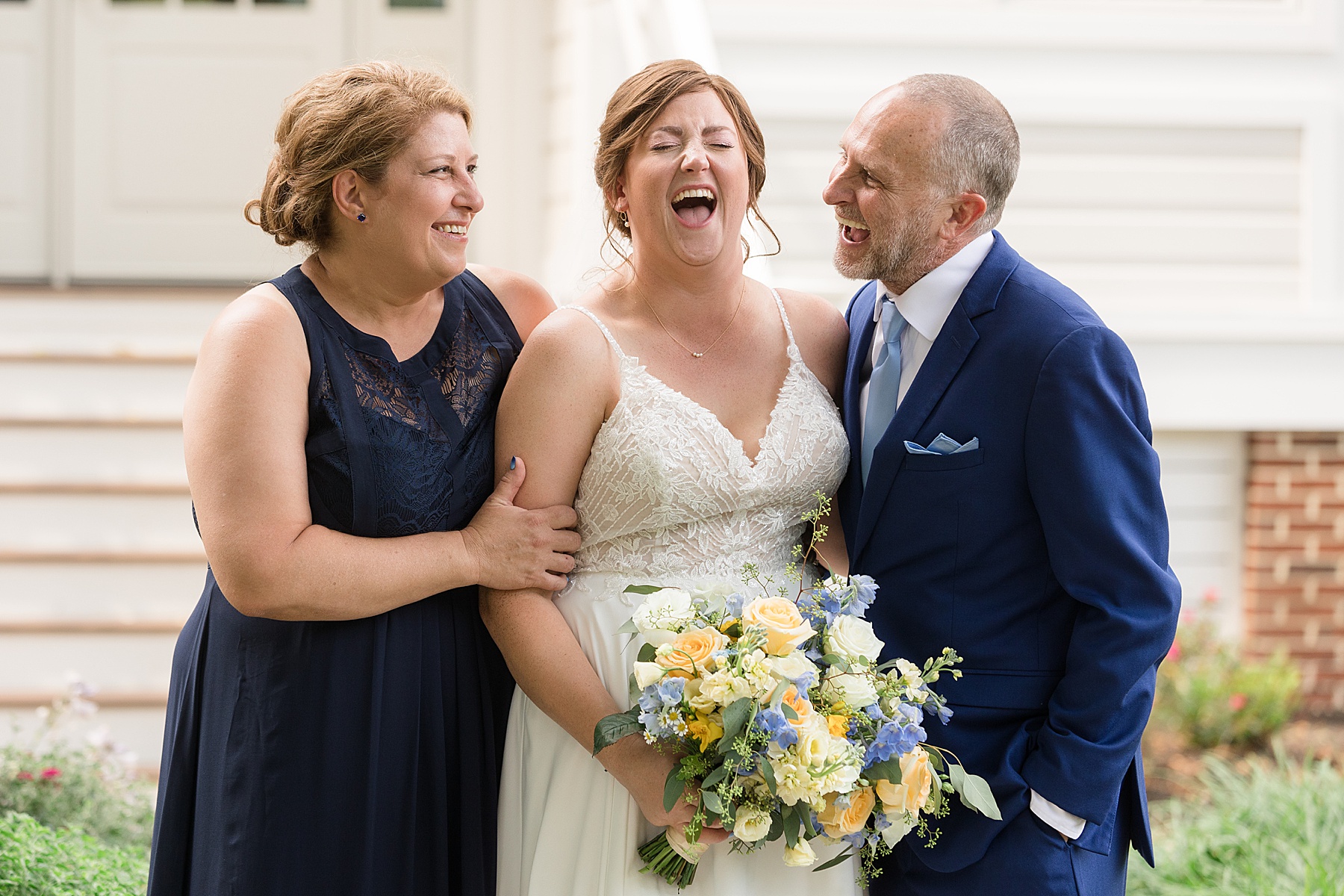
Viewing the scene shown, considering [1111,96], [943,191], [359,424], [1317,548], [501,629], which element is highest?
[1111,96]

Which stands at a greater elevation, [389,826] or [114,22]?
[114,22]

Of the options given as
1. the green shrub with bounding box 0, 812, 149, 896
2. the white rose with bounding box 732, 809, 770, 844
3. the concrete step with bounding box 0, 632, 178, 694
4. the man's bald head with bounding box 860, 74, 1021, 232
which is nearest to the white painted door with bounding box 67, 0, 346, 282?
the concrete step with bounding box 0, 632, 178, 694

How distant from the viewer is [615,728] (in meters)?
2.19

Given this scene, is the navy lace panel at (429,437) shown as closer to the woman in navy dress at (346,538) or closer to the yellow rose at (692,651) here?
the woman in navy dress at (346,538)

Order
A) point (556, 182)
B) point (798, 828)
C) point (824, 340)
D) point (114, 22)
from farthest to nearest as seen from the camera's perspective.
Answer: point (114, 22) → point (556, 182) → point (824, 340) → point (798, 828)

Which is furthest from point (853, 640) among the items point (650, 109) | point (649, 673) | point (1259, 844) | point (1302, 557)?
point (1302, 557)

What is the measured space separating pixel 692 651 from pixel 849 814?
16.4 inches

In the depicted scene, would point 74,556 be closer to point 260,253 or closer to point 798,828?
point 260,253

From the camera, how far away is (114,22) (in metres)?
6.96

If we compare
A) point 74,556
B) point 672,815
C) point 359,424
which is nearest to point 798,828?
point 672,815

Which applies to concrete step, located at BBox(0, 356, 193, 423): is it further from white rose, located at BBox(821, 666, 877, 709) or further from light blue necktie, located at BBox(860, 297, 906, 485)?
white rose, located at BBox(821, 666, 877, 709)

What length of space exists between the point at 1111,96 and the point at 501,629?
4.66m

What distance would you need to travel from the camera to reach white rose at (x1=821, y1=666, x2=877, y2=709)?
2115 millimetres

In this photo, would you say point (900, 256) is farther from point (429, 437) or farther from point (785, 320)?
point (429, 437)
